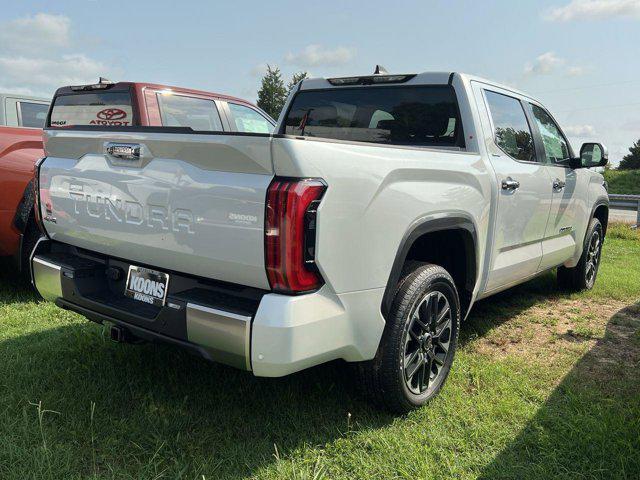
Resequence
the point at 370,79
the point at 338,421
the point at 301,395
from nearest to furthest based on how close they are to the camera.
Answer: the point at 338,421 < the point at 301,395 < the point at 370,79

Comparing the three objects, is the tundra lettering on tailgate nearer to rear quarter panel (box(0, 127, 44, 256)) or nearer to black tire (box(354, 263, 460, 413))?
black tire (box(354, 263, 460, 413))

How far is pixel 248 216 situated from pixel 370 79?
2.11m

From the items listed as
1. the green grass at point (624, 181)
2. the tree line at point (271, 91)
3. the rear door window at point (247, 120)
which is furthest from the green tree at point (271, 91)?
the rear door window at point (247, 120)

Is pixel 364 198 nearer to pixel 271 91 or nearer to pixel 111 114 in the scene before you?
pixel 111 114

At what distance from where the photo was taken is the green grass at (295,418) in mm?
2436

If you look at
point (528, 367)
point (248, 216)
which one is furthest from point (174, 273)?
point (528, 367)

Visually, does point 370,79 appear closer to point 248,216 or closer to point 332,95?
point 332,95

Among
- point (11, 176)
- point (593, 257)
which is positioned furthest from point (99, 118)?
point (593, 257)

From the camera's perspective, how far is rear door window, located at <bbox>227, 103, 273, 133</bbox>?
20.9 ft

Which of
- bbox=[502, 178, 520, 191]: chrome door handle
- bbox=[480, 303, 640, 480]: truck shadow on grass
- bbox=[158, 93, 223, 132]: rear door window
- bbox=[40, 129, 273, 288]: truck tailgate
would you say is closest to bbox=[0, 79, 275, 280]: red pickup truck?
bbox=[158, 93, 223, 132]: rear door window

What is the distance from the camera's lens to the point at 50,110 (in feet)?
19.6

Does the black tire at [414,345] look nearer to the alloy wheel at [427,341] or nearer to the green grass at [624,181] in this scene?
the alloy wheel at [427,341]

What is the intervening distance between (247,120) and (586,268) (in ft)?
13.6

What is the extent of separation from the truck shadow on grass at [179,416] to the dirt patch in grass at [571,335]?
276 mm
